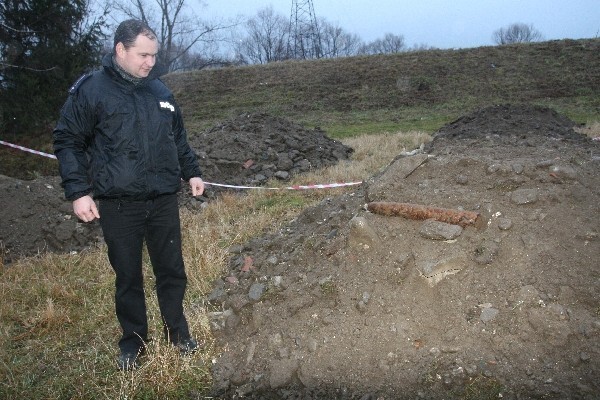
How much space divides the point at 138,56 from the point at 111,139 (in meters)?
0.49

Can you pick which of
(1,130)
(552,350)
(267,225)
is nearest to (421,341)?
(552,350)

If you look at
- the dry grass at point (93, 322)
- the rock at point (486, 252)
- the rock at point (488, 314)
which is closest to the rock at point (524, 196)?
the rock at point (486, 252)

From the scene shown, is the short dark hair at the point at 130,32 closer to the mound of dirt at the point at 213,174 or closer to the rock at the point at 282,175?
the mound of dirt at the point at 213,174

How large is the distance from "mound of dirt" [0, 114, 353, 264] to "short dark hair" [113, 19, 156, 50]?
4.13 m

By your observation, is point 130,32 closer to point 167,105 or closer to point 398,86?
point 167,105

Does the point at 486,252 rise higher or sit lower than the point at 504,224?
lower

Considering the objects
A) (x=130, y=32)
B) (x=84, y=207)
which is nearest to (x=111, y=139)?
(x=84, y=207)

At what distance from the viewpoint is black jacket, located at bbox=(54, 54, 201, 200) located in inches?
115

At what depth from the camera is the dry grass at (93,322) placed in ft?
11.1

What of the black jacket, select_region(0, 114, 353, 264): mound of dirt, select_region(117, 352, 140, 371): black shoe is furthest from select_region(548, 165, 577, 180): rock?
select_region(0, 114, 353, 264): mound of dirt

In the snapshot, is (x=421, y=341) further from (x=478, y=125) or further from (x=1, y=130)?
(x=1, y=130)

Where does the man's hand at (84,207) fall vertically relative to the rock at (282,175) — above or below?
above

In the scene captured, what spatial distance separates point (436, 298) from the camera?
355 cm

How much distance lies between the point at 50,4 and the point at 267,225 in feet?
27.1
